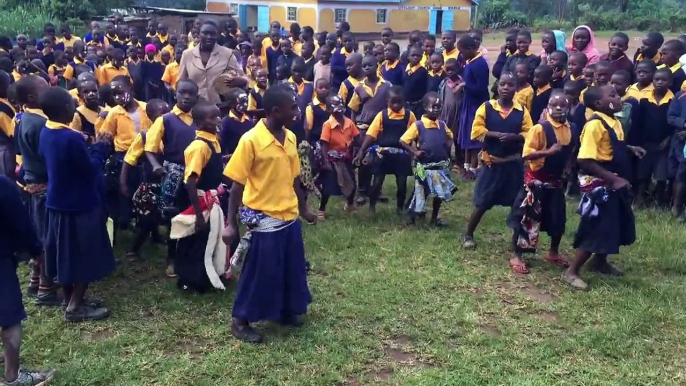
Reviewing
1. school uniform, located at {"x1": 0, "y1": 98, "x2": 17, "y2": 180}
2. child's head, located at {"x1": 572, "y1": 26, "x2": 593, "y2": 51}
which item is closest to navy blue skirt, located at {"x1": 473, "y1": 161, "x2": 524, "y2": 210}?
child's head, located at {"x1": 572, "y1": 26, "x2": 593, "y2": 51}

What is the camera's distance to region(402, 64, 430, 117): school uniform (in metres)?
8.17

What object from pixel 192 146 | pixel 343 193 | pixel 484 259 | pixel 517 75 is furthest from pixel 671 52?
pixel 192 146

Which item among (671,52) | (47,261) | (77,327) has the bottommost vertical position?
(77,327)

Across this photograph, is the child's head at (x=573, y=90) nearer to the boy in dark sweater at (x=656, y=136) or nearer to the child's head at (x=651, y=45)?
the boy in dark sweater at (x=656, y=136)

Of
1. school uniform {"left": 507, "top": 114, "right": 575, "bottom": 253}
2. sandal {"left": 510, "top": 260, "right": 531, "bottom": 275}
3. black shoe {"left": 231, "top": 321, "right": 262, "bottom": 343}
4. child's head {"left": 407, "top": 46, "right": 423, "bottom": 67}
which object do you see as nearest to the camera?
black shoe {"left": 231, "top": 321, "right": 262, "bottom": 343}

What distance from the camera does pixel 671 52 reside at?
22.0ft

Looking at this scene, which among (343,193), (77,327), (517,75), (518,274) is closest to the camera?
(77,327)

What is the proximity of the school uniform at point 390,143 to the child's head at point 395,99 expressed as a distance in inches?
1.5

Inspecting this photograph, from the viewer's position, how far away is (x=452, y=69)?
772 centimetres

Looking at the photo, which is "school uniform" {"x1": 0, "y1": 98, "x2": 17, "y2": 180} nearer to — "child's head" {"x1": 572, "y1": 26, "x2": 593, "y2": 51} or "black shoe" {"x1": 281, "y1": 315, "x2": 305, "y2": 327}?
"black shoe" {"x1": 281, "y1": 315, "x2": 305, "y2": 327}

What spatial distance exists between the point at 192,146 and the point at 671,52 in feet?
16.6

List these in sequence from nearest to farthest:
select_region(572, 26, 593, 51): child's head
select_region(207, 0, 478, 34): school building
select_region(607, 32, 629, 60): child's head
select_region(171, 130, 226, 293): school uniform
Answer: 1. select_region(171, 130, 226, 293): school uniform
2. select_region(607, 32, 629, 60): child's head
3. select_region(572, 26, 593, 51): child's head
4. select_region(207, 0, 478, 34): school building

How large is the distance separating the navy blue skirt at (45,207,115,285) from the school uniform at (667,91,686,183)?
5.03 metres

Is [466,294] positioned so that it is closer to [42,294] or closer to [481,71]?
[42,294]
